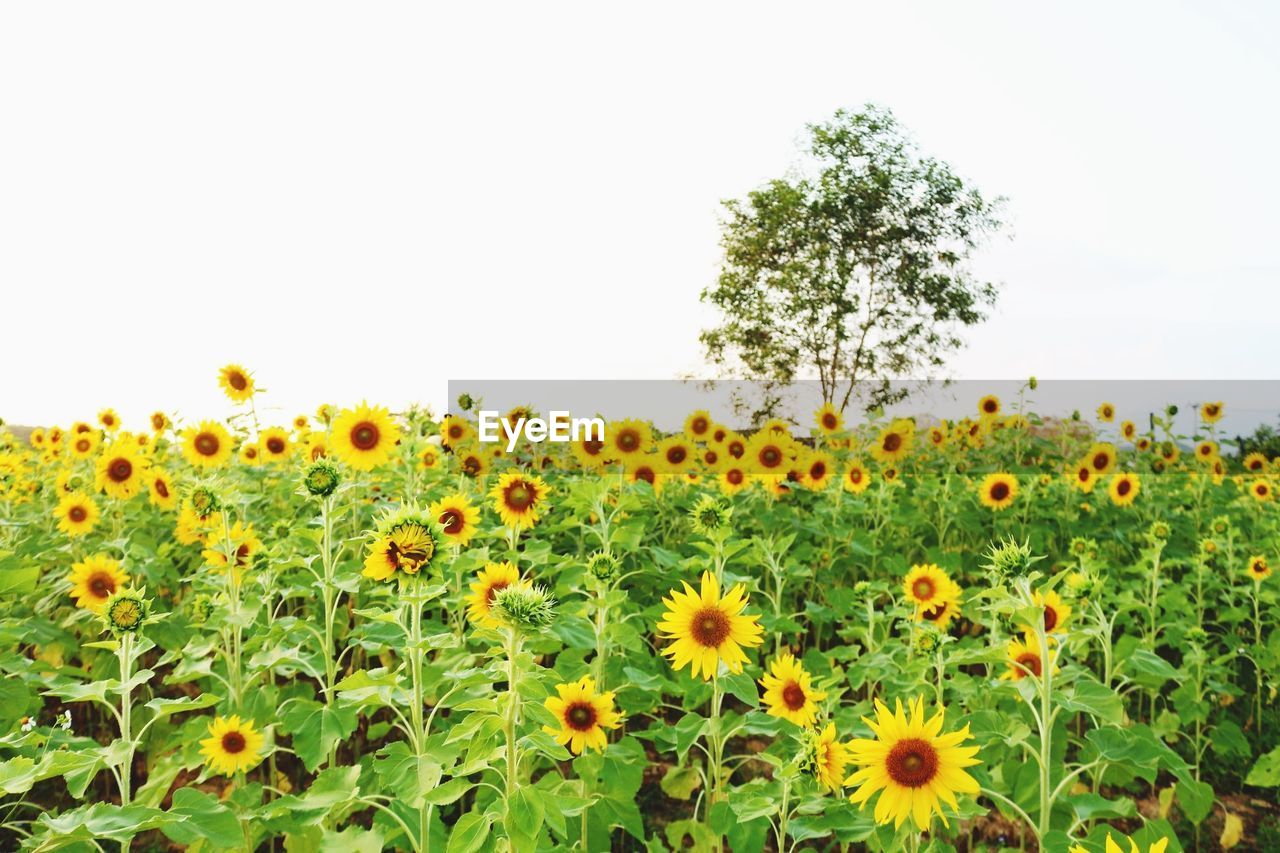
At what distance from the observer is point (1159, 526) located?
14.9 feet

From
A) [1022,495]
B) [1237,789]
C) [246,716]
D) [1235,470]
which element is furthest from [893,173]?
[246,716]

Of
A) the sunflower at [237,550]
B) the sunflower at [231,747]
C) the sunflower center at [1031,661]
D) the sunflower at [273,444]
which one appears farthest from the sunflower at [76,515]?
the sunflower center at [1031,661]

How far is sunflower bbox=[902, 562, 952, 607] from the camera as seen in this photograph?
344cm

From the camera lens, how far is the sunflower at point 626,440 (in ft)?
16.1

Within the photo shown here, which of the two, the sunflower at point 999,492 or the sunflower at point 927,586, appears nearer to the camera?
the sunflower at point 927,586

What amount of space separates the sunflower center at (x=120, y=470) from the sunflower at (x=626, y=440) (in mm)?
2818

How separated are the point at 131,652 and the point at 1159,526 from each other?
4687 millimetres

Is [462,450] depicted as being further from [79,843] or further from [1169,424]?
[1169,424]

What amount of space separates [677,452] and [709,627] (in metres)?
3.04

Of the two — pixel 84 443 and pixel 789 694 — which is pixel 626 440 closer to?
pixel 789 694

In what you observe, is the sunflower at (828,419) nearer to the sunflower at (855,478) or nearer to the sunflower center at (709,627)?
the sunflower at (855,478)

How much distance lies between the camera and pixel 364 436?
4016 millimetres

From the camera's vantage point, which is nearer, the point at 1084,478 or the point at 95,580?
the point at 95,580

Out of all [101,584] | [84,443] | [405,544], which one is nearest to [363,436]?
[101,584]
